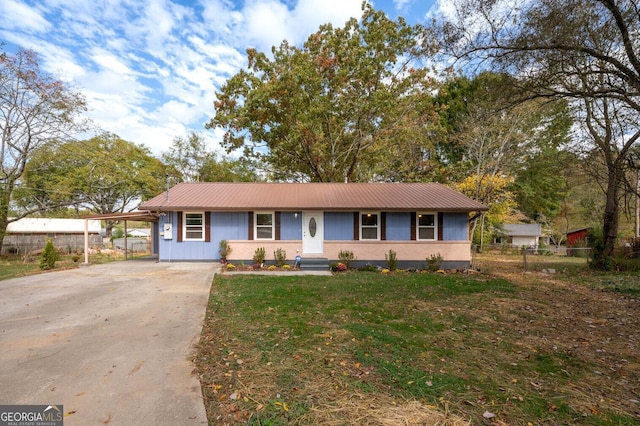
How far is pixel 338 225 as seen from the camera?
1233 centimetres

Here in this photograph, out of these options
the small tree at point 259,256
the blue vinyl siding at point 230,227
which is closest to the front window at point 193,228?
the blue vinyl siding at point 230,227

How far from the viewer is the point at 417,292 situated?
7707 mm

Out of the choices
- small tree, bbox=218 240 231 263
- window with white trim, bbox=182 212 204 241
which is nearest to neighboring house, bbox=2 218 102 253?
window with white trim, bbox=182 212 204 241

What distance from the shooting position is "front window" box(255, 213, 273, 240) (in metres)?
12.4

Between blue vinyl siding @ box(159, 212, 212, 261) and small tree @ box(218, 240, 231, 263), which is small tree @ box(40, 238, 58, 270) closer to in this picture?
blue vinyl siding @ box(159, 212, 212, 261)

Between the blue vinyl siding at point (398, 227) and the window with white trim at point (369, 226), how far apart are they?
46cm

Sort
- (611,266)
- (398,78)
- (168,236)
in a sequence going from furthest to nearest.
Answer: (398,78) < (168,236) < (611,266)

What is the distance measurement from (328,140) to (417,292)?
1403cm

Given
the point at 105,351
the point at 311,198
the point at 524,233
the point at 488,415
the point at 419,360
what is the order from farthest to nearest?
1. the point at 524,233
2. the point at 311,198
3. the point at 105,351
4. the point at 419,360
5. the point at 488,415

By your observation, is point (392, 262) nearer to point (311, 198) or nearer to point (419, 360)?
point (311, 198)

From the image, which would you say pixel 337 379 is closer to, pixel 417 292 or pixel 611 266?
pixel 417 292

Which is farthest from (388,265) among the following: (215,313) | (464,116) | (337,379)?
(464,116)

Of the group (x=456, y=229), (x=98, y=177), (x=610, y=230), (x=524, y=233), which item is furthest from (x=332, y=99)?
(x=524, y=233)

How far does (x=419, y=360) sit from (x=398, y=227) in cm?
900
